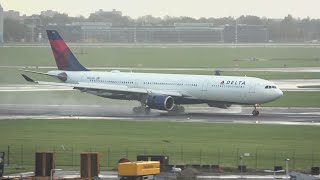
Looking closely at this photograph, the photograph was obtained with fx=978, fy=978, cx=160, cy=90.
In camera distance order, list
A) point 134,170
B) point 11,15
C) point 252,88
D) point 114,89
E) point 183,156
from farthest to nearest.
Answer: point 11,15, point 114,89, point 252,88, point 183,156, point 134,170

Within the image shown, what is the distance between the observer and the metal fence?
5862cm

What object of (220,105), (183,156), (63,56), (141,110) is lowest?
(183,156)

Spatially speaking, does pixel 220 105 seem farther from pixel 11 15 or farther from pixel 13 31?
pixel 13 31

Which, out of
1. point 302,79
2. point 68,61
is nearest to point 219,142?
point 68,61

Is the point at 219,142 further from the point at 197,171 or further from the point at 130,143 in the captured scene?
the point at 197,171

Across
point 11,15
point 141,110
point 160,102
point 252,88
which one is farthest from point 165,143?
point 11,15

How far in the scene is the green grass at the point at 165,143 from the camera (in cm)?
6100

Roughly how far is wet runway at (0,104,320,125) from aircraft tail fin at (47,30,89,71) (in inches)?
170

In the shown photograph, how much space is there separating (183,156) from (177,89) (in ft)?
104

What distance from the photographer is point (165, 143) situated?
68.8 metres

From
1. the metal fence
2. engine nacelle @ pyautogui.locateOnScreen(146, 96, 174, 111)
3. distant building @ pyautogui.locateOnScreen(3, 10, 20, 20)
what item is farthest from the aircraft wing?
distant building @ pyautogui.locateOnScreen(3, 10, 20, 20)

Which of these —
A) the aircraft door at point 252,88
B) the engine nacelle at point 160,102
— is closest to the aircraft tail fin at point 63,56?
the engine nacelle at point 160,102

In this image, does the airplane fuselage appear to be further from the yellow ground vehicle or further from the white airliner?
the yellow ground vehicle

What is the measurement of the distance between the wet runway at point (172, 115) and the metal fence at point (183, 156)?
19.8m
